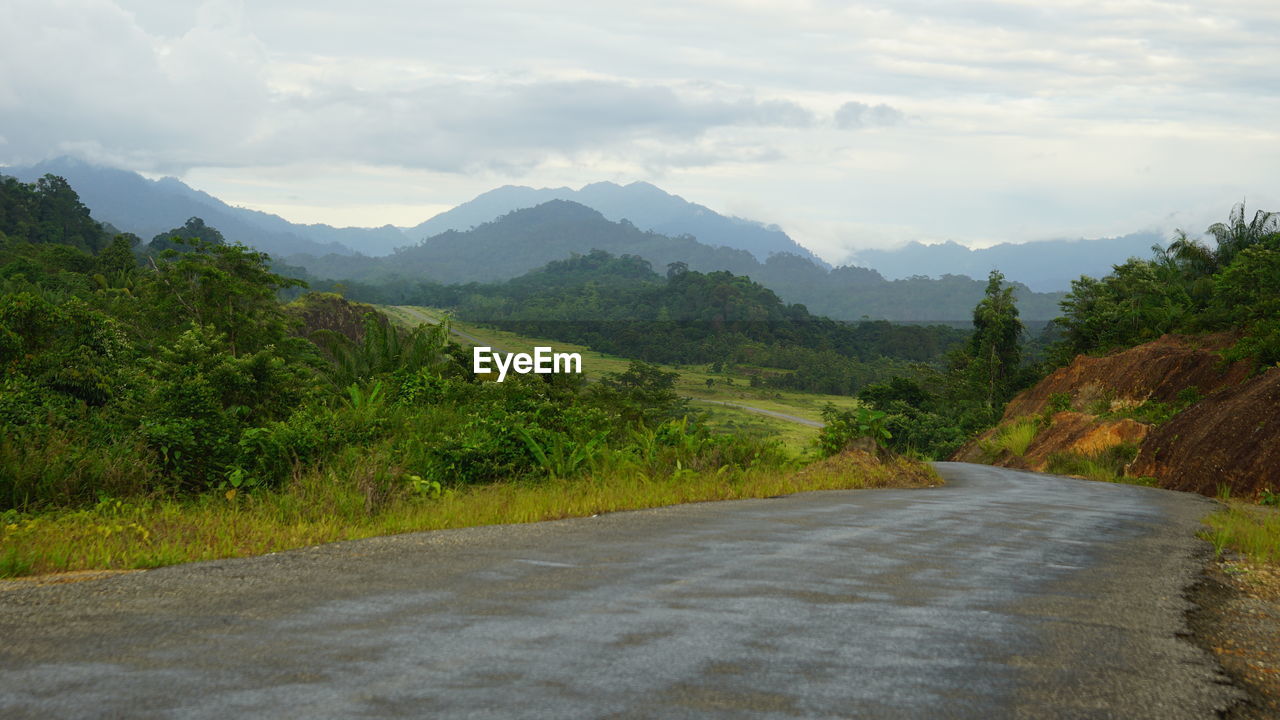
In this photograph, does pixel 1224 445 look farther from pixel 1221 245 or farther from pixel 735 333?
pixel 735 333

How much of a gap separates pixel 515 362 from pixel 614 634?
14.0 m

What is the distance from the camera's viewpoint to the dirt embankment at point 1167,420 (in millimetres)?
17719

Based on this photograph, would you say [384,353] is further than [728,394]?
No

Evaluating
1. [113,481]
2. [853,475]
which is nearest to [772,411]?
[853,475]

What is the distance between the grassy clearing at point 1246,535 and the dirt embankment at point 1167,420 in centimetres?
606

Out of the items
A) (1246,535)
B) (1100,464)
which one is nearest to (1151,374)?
(1100,464)

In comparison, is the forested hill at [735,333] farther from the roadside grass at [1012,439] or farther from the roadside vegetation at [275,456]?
the roadside vegetation at [275,456]

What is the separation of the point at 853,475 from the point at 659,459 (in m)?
4.05

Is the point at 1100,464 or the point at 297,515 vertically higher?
the point at 297,515

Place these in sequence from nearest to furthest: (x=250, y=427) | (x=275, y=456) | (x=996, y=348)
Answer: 1. (x=275, y=456)
2. (x=250, y=427)
3. (x=996, y=348)

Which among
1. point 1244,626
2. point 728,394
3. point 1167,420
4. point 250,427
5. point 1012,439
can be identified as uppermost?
point 1244,626

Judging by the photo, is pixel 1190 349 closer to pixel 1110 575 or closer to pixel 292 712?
pixel 1110 575

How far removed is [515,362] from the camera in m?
18.3

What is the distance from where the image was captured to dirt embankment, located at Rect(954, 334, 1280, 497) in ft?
58.1
